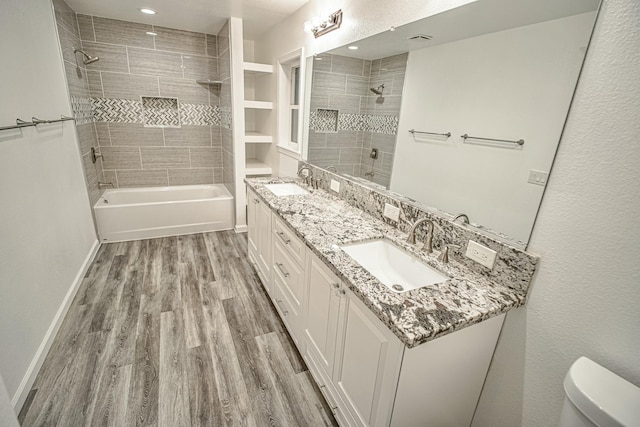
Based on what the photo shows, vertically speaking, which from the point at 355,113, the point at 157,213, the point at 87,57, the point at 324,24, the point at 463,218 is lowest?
the point at 157,213

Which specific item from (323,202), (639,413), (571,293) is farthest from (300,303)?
(639,413)

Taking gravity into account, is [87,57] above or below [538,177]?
above

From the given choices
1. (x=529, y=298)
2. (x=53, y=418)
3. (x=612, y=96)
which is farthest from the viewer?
(x=53, y=418)

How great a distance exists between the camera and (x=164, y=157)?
3971mm

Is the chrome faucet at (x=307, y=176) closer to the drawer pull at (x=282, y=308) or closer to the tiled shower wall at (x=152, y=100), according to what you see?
the drawer pull at (x=282, y=308)

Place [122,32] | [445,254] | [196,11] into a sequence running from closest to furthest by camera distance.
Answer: [445,254] → [196,11] → [122,32]

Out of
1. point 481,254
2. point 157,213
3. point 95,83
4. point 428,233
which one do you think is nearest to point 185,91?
point 95,83

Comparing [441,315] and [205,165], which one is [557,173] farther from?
[205,165]

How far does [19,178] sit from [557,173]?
2.62 meters

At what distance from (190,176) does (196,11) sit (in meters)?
2.05

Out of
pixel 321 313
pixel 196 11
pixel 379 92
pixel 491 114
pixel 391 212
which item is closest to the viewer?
pixel 491 114

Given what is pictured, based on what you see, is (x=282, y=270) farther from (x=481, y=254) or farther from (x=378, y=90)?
(x=378, y=90)

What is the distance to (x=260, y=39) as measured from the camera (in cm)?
381

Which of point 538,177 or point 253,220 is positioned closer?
point 538,177
